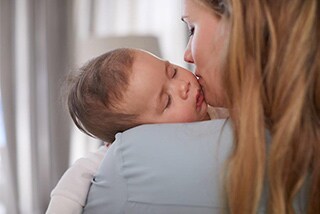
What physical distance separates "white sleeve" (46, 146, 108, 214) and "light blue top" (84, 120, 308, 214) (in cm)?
13

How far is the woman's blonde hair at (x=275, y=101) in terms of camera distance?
85 centimetres

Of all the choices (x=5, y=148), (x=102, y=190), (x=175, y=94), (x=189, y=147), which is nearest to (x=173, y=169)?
(x=189, y=147)

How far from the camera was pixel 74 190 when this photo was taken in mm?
1084

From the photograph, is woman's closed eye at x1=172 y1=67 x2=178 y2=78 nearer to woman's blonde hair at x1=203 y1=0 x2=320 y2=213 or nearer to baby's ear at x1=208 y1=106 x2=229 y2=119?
baby's ear at x1=208 y1=106 x2=229 y2=119

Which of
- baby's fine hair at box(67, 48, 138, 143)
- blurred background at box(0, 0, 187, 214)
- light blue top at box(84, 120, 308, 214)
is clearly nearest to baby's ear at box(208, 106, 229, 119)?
baby's fine hair at box(67, 48, 138, 143)

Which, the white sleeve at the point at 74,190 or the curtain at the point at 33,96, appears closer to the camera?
the white sleeve at the point at 74,190

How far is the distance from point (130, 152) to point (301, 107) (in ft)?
1.02

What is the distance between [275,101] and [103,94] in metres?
0.46

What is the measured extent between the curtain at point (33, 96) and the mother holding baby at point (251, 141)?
2.14 metres

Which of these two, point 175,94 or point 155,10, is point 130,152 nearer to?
point 175,94

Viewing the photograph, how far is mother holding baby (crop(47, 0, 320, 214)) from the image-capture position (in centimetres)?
85

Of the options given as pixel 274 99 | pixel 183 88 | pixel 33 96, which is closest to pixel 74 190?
pixel 183 88

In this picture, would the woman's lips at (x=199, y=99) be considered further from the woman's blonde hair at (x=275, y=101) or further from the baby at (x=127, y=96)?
the woman's blonde hair at (x=275, y=101)

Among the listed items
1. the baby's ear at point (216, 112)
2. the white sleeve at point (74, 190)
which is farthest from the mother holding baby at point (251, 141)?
the baby's ear at point (216, 112)
